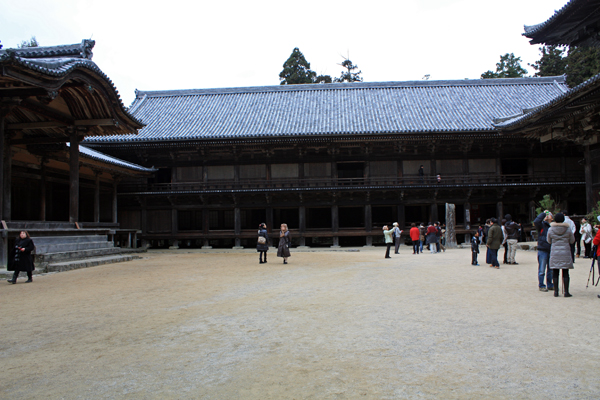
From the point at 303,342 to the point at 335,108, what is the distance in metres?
26.2

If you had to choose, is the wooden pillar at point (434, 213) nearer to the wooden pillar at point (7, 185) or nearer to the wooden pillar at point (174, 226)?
the wooden pillar at point (174, 226)

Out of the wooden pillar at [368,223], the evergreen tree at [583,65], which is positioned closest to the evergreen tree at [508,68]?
the evergreen tree at [583,65]

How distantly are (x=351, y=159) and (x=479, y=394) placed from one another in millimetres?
23295

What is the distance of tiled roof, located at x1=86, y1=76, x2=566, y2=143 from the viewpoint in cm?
2603

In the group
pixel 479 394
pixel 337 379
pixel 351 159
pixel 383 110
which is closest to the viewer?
pixel 479 394

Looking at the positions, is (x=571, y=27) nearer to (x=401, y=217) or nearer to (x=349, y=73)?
(x=401, y=217)

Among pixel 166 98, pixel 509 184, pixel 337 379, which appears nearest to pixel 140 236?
pixel 166 98

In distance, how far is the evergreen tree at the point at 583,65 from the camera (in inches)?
1532

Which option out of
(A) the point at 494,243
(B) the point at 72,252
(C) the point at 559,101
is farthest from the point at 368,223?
(B) the point at 72,252

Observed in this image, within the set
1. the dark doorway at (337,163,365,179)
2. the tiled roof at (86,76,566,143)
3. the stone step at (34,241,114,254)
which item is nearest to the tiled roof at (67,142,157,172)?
the tiled roof at (86,76,566,143)

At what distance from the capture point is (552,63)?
46688 mm

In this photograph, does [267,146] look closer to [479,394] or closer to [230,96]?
[230,96]

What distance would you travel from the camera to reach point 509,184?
24688 millimetres

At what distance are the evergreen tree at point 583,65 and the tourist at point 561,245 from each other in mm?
38611
